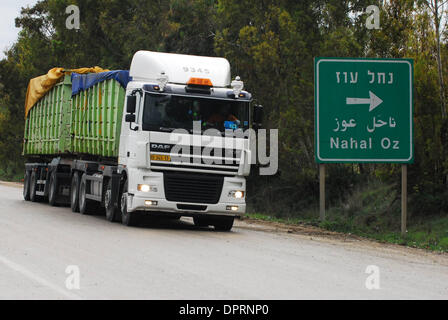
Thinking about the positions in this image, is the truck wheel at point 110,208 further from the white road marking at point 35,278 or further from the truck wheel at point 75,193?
the white road marking at point 35,278

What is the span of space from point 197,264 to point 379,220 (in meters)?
11.3

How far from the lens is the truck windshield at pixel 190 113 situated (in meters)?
16.9

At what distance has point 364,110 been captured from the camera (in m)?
19.7

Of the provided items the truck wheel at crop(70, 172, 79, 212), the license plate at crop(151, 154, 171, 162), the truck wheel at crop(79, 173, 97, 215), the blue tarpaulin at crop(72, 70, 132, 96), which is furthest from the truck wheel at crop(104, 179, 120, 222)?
the truck wheel at crop(70, 172, 79, 212)

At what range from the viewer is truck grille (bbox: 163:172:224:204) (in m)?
17.0

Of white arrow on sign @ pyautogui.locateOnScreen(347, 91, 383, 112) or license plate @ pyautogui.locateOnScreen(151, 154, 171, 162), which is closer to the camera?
license plate @ pyautogui.locateOnScreen(151, 154, 171, 162)

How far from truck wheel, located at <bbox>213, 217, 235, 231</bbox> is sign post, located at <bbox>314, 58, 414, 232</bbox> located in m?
3.01

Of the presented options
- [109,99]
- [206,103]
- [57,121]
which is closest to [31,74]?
[57,121]

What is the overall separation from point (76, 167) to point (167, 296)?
47.5 feet
